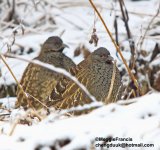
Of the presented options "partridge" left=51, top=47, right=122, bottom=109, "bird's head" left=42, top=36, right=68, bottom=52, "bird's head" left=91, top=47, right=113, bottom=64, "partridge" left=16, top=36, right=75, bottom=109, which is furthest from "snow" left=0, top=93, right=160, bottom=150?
"bird's head" left=42, top=36, right=68, bottom=52

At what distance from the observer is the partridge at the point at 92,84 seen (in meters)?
4.41

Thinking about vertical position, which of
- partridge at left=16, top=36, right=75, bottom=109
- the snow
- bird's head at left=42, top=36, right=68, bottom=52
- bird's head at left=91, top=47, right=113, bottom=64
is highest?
the snow

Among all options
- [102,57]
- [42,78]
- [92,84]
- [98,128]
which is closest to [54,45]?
[42,78]

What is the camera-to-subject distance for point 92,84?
450cm

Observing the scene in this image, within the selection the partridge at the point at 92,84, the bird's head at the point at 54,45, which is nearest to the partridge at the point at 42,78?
the bird's head at the point at 54,45

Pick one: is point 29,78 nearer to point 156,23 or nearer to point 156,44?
point 156,44

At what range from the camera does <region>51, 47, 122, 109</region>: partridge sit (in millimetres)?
4406

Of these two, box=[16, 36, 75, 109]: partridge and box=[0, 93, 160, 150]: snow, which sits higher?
box=[0, 93, 160, 150]: snow

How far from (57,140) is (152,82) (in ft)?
14.6

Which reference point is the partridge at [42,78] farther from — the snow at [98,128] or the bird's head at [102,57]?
the snow at [98,128]

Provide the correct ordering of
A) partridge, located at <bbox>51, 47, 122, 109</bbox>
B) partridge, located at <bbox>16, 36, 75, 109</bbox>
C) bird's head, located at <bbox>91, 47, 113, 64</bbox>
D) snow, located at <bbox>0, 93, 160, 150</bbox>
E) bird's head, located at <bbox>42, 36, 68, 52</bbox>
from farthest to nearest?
1. bird's head, located at <bbox>42, 36, 68, 52</bbox>
2. partridge, located at <bbox>16, 36, 75, 109</bbox>
3. bird's head, located at <bbox>91, 47, 113, 64</bbox>
4. partridge, located at <bbox>51, 47, 122, 109</bbox>
5. snow, located at <bbox>0, 93, 160, 150</bbox>

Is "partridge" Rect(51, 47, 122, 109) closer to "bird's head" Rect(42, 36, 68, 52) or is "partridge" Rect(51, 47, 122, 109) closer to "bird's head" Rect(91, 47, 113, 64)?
"bird's head" Rect(91, 47, 113, 64)

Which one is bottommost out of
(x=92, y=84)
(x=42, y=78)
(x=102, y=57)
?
(x=42, y=78)

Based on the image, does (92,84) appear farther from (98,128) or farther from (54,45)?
(98,128)
